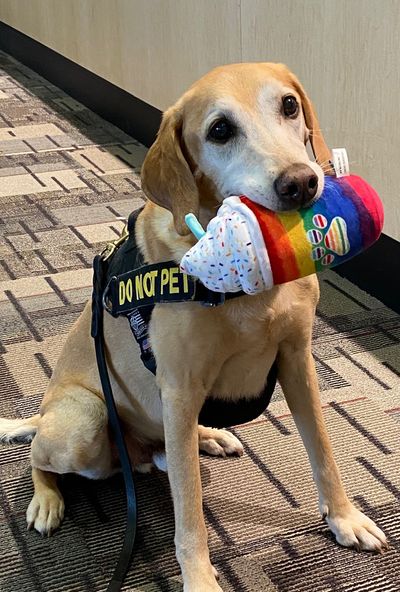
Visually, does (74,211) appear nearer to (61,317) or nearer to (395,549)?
(61,317)

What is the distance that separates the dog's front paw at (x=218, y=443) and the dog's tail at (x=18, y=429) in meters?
0.42

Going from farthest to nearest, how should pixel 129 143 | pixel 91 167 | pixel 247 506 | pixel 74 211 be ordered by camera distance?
pixel 129 143, pixel 91 167, pixel 74 211, pixel 247 506

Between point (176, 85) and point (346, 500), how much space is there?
269 centimetres

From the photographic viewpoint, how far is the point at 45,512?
72.4 inches

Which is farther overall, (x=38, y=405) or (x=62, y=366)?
(x=38, y=405)

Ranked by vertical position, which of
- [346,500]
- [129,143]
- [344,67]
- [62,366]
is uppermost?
[344,67]

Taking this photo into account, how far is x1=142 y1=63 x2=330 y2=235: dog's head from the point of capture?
4.56 feet

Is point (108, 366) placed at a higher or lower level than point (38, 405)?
higher

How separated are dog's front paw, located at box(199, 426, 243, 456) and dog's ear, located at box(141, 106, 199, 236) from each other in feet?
2.43

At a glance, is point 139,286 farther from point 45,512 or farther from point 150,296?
point 45,512

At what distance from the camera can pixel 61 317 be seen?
2.76 meters

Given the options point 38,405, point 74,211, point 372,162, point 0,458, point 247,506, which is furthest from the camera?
point 74,211

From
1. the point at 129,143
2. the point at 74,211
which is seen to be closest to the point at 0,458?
the point at 74,211

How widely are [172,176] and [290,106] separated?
0.84 feet
